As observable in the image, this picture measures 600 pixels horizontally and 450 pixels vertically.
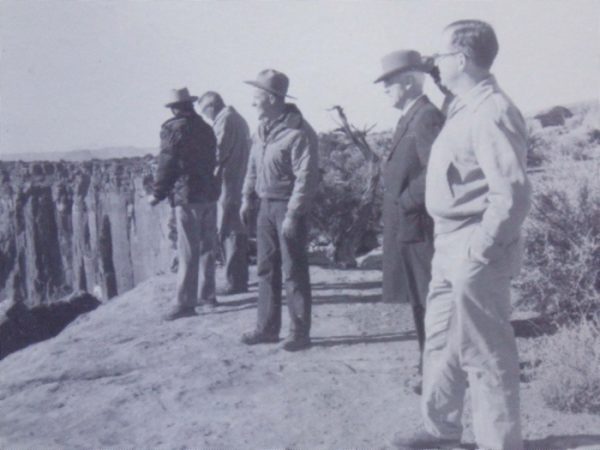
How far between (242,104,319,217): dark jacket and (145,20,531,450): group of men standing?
0.01 meters

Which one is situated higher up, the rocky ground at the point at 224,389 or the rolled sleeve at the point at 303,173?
the rolled sleeve at the point at 303,173

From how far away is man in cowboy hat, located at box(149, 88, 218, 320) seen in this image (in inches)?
293

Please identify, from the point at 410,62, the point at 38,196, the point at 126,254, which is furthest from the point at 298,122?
the point at 38,196

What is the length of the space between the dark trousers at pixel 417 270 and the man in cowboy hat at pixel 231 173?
A: 3851 mm

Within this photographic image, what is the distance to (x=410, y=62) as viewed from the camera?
4.79 m

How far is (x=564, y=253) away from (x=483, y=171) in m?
3.70

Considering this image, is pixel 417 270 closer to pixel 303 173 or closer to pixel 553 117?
pixel 303 173

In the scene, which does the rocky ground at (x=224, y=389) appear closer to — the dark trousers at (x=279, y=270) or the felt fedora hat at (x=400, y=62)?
the dark trousers at (x=279, y=270)

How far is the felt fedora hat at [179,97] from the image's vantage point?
7523 mm

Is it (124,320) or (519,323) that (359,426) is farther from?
(124,320)

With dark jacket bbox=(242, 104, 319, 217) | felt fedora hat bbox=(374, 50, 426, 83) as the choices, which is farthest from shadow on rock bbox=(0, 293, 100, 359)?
felt fedora hat bbox=(374, 50, 426, 83)

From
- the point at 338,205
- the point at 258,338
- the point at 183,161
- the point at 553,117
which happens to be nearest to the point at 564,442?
the point at 258,338

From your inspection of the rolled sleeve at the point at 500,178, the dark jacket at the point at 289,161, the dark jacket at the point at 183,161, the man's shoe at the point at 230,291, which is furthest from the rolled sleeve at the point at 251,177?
the rolled sleeve at the point at 500,178

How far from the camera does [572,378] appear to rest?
4570 mm
